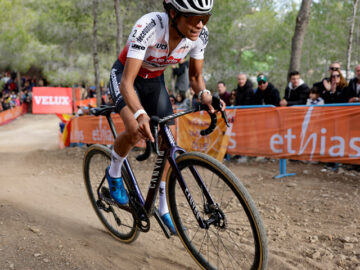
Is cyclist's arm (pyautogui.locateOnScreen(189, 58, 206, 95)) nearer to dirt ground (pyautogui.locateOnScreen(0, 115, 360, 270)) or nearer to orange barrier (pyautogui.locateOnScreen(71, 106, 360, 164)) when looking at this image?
dirt ground (pyautogui.locateOnScreen(0, 115, 360, 270))

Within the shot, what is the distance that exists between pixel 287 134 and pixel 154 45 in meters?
4.25

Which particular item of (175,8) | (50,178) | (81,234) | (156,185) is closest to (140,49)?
(175,8)

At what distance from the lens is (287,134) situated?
6168 millimetres

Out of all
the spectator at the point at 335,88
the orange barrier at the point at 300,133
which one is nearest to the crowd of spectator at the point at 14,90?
the orange barrier at the point at 300,133

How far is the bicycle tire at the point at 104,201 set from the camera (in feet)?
11.1

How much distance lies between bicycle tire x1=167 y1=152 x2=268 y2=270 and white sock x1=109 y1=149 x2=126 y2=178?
0.64 metres

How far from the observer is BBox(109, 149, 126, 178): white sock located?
3.08 meters

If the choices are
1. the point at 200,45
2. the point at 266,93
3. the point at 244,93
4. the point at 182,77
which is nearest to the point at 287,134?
the point at 266,93

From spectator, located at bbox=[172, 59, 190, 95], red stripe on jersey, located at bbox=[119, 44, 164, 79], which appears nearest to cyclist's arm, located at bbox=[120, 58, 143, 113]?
red stripe on jersey, located at bbox=[119, 44, 164, 79]

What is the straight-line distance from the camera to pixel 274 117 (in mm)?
6387

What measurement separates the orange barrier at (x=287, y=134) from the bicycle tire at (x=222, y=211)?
11.1 feet

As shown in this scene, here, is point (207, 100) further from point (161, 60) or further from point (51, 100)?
point (51, 100)

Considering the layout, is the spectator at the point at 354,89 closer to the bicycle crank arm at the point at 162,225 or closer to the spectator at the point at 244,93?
the spectator at the point at 244,93

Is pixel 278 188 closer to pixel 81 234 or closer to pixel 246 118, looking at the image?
pixel 246 118
